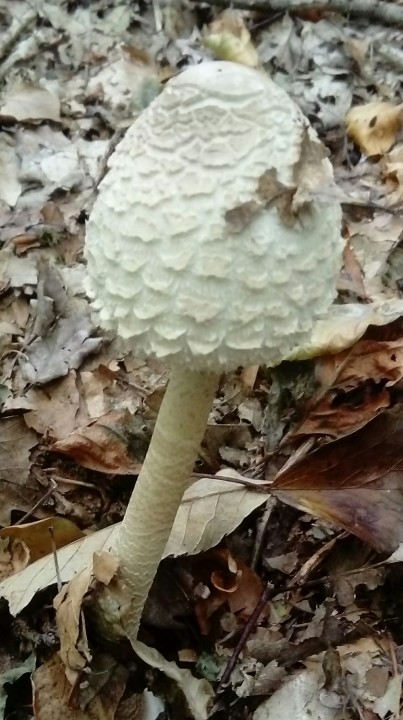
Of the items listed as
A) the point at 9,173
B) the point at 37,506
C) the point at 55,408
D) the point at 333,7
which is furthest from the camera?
the point at 333,7

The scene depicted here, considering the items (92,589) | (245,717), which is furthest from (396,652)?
(92,589)

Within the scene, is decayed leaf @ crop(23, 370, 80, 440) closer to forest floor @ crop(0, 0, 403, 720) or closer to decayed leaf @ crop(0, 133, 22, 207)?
forest floor @ crop(0, 0, 403, 720)

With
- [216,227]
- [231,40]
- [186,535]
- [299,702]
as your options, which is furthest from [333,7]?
[299,702]

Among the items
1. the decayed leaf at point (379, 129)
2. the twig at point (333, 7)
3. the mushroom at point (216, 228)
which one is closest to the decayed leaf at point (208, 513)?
the mushroom at point (216, 228)

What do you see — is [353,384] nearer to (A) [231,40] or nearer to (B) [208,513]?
(B) [208,513]

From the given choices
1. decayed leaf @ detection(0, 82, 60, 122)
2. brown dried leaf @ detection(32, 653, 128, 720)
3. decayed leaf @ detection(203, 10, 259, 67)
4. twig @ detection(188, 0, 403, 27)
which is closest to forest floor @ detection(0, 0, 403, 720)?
brown dried leaf @ detection(32, 653, 128, 720)

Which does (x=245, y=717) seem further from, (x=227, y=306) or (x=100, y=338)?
(x=100, y=338)
